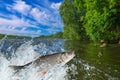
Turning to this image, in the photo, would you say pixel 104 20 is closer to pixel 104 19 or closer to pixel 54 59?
pixel 104 19

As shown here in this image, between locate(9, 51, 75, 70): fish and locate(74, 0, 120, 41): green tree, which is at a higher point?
locate(74, 0, 120, 41): green tree

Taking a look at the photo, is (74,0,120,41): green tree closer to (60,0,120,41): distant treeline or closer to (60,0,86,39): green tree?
(60,0,120,41): distant treeline

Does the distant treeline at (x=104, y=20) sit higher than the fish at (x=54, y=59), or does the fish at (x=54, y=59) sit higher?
the distant treeline at (x=104, y=20)

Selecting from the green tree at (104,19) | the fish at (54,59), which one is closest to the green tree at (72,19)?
the green tree at (104,19)

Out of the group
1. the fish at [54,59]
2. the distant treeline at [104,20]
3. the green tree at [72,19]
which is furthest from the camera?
the green tree at [72,19]

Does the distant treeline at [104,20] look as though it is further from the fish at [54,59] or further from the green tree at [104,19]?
the fish at [54,59]

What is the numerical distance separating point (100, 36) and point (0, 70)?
963 inches

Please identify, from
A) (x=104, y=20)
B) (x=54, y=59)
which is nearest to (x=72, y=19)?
(x=104, y=20)

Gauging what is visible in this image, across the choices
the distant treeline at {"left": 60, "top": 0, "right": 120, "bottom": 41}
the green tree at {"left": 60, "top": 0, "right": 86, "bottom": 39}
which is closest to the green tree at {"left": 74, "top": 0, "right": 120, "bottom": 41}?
the distant treeline at {"left": 60, "top": 0, "right": 120, "bottom": 41}

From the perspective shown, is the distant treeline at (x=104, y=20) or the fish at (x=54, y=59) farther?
the distant treeline at (x=104, y=20)

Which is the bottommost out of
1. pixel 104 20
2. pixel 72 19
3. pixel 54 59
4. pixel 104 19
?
pixel 54 59

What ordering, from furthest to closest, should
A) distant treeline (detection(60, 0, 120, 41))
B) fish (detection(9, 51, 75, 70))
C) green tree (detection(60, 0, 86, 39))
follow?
green tree (detection(60, 0, 86, 39))
distant treeline (detection(60, 0, 120, 41))
fish (detection(9, 51, 75, 70))

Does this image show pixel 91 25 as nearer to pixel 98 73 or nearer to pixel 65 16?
pixel 98 73

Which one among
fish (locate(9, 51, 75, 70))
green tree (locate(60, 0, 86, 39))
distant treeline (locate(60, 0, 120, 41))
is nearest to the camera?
fish (locate(9, 51, 75, 70))
